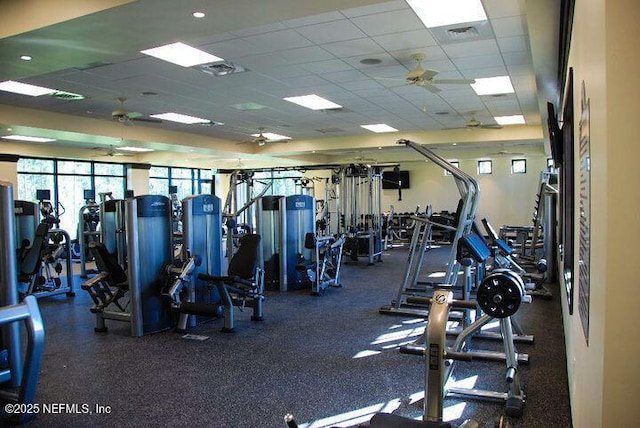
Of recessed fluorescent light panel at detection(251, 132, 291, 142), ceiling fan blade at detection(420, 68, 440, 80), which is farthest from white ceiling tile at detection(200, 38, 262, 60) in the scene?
recessed fluorescent light panel at detection(251, 132, 291, 142)

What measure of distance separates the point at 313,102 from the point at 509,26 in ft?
12.3

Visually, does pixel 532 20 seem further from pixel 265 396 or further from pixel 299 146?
pixel 299 146

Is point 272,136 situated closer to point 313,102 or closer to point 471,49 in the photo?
point 313,102

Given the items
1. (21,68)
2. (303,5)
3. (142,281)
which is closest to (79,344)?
(142,281)

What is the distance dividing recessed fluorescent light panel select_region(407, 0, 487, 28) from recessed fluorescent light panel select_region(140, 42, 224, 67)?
7.48ft

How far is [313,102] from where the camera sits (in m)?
7.55

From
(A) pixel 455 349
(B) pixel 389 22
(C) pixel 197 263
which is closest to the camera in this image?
(A) pixel 455 349

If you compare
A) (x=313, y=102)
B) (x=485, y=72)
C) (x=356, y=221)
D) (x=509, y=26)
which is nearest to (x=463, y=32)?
(x=509, y=26)

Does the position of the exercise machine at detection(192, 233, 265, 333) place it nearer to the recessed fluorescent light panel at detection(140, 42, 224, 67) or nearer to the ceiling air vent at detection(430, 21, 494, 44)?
the recessed fluorescent light panel at detection(140, 42, 224, 67)

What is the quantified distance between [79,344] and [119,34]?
9.78ft

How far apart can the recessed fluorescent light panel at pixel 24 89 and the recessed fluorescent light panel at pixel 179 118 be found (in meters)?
2.09

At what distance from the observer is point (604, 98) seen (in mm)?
1081

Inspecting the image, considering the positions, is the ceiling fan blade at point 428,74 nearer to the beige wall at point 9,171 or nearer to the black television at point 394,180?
the beige wall at point 9,171

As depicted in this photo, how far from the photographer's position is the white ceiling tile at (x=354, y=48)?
4.68m
